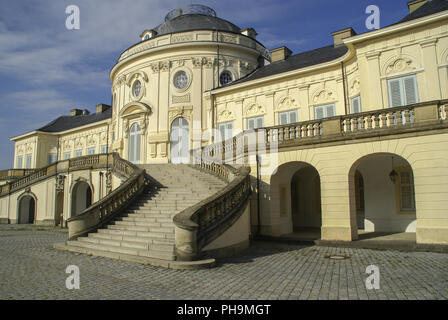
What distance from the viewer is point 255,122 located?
21.4 metres

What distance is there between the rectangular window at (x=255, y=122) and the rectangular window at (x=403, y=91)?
820 cm

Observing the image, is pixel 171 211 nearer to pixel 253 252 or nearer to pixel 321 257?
pixel 253 252

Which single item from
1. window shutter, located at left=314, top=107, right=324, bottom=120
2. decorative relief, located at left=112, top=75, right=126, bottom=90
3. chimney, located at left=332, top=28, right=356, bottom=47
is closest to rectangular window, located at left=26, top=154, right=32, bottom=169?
decorative relief, located at left=112, top=75, right=126, bottom=90

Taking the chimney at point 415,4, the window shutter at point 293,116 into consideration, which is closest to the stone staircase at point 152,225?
the window shutter at point 293,116

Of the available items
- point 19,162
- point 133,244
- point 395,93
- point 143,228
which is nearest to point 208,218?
point 133,244

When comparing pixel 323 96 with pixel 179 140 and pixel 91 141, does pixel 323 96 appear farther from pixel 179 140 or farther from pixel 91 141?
pixel 91 141

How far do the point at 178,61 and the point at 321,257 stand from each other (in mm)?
18696

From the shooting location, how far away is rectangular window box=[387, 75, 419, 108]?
14009mm

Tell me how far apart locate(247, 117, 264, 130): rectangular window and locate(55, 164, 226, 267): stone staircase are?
18.6 ft

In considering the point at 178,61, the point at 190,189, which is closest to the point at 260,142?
the point at 190,189

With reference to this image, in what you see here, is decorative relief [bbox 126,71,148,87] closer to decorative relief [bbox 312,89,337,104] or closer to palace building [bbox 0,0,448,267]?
palace building [bbox 0,0,448,267]

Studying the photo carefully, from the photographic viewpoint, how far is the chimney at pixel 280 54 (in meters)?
24.3

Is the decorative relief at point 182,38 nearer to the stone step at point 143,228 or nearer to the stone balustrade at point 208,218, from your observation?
the stone balustrade at point 208,218
